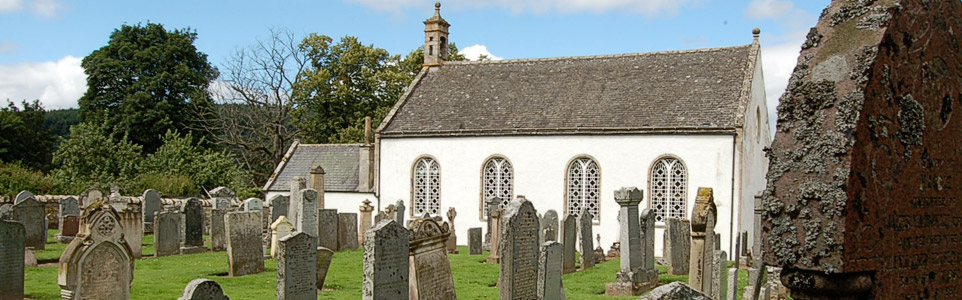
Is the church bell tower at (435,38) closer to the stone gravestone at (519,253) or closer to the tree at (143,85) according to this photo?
the tree at (143,85)

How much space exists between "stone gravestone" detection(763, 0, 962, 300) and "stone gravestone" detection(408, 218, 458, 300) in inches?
267

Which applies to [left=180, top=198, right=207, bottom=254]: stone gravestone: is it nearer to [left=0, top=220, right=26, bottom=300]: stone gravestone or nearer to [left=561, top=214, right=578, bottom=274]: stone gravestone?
[left=0, top=220, right=26, bottom=300]: stone gravestone

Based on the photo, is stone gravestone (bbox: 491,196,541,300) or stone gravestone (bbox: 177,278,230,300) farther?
stone gravestone (bbox: 491,196,541,300)

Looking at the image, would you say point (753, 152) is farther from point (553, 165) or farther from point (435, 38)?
point (435, 38)

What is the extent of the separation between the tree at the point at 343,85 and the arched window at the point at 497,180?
729 inches

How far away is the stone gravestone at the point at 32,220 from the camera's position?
19.5 meters

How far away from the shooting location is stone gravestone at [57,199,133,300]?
9.86m

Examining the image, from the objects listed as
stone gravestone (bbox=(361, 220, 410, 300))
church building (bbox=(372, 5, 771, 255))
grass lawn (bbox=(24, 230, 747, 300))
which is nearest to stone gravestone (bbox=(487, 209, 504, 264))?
grass lawn (bbox=(24, 230, 747, 300))

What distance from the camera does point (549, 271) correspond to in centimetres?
1077

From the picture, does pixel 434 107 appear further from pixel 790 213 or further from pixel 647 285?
pixel 790 213

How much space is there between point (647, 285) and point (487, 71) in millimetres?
19059

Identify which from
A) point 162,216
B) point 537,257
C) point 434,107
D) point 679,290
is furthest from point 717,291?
point 434,107

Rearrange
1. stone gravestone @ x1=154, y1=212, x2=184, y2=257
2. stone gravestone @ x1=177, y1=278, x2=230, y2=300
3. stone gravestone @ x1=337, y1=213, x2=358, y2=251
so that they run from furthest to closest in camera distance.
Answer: stone gravestone @ x1=337, y1=213, x2=358, y2=251, stone gravestone @ x1=154, y1=212, x2=184, y2=257, stone gravestone @ x1=177, y1=278, x2=230, y2=300

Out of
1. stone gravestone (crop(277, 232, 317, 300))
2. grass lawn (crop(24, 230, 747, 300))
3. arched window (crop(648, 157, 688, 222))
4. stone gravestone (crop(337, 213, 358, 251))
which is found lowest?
grass lawn (crop(24, 230, 747, 300))
